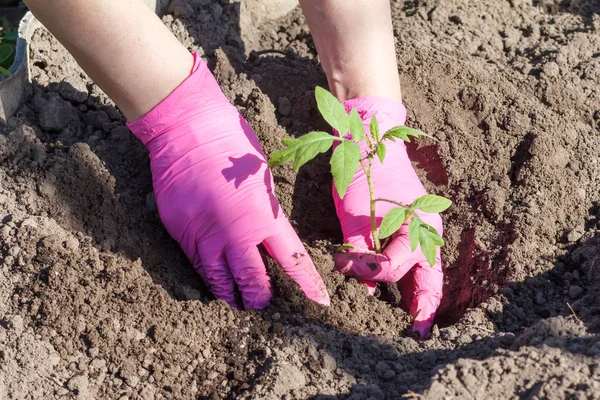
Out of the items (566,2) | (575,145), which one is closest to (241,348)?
(575,145)

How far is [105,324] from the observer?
2119 millimetres

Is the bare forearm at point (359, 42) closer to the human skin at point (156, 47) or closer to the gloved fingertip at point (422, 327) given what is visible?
the human skin at point (156, 47)

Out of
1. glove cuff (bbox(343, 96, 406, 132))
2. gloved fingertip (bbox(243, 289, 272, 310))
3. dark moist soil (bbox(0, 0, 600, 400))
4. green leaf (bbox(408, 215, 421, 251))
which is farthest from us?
glove cuff (bbox(343, 96, 406, 132))

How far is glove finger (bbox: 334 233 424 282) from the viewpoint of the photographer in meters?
2.41

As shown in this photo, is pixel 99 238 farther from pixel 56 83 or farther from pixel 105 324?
pixel 56 83

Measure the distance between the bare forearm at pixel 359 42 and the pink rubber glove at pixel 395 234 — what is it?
0.08 m

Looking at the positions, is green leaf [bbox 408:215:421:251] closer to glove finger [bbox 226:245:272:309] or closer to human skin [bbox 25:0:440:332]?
human skin [bbox 25:0:440:332]

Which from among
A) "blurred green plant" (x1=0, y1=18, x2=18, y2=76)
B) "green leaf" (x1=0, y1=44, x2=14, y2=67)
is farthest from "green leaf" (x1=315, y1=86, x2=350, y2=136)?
"green leaf" (x1=0, y1=44, x2=14, y2=67)

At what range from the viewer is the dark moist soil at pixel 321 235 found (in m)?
2.00

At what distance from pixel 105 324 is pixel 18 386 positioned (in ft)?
0.94

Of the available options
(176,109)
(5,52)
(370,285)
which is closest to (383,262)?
(370,285)

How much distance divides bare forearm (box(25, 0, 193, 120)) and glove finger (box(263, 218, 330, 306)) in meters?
0.66

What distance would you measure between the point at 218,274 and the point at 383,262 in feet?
1.84

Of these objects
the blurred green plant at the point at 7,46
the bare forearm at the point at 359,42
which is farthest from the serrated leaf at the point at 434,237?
the blurred green plant at the point at 7,46
